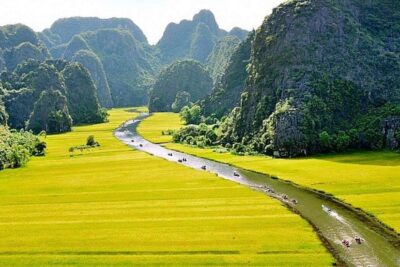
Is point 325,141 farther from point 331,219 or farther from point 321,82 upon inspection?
point 331,219

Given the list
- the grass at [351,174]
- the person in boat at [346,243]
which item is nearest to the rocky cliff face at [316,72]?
the grass at [351,174]

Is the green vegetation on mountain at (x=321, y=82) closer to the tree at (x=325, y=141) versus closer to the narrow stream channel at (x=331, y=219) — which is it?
the tree at (x=325, y=141)

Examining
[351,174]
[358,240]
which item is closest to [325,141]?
[351,174]

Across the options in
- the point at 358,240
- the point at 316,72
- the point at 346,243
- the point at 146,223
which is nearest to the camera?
the point at 346,243

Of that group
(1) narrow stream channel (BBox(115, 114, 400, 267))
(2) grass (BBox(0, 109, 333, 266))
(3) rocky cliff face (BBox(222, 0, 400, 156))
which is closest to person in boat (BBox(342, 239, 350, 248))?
(1) narrow stream channel (BBox(115, 114, 400, 267))

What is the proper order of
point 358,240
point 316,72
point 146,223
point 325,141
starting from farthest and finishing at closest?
1. point 316,72
2. point 325,141
3. point 146,223
4. point 358,240

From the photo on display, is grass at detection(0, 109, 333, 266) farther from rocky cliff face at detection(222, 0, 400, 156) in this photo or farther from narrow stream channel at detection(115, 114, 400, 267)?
rocky cliff face at detection(222, 0, 400, 156)
